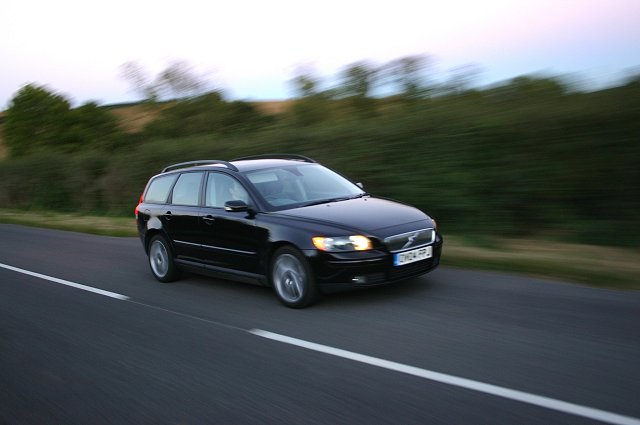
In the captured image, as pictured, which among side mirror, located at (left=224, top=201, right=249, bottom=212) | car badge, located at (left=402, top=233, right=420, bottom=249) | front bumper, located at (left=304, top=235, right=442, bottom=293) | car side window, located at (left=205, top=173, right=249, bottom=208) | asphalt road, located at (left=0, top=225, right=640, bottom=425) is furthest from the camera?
car side window, located at (left=205, top=173, right=249, bottom=208)

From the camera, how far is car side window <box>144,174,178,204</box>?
890 cm

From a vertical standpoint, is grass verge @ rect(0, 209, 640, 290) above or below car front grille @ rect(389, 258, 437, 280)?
below

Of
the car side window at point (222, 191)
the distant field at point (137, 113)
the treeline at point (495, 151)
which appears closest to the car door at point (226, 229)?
the car side window at point (222, 191)

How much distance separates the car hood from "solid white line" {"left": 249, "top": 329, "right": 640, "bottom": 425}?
147 centimetres

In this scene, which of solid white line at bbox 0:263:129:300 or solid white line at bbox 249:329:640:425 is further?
solid white line at bbox 0:263:129:300

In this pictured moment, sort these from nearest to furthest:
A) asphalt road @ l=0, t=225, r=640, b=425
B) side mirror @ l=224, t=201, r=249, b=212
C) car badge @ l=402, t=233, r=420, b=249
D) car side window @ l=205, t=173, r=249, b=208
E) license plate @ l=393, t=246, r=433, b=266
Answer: asphalt road @ l=0, t=225, r=640, b=425 < license plate @ l=393, t=246, r=433, b=266 < car badge @ l=402, t=233, r=420, b=249 < side mirror @ l=224, t=201, r=249, b=212 < car side window @ l=205, t=173, r=249, b=208

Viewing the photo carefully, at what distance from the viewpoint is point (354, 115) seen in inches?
657

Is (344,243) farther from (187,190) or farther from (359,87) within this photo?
(359,87)

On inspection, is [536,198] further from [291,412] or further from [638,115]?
[291,412]

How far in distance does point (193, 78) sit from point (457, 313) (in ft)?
80.8

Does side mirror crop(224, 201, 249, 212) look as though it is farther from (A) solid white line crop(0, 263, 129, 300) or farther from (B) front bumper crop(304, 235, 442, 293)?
(A) solid white line crop(0, 263, 129, 300)

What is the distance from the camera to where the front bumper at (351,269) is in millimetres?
6301

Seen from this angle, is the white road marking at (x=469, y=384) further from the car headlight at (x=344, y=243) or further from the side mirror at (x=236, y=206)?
the side mirror at (x=236, y=206)

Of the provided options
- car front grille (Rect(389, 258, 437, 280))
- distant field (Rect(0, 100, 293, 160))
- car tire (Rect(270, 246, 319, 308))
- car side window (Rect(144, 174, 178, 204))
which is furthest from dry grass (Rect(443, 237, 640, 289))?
distant field (Rect(0, 100, 293, 160))
